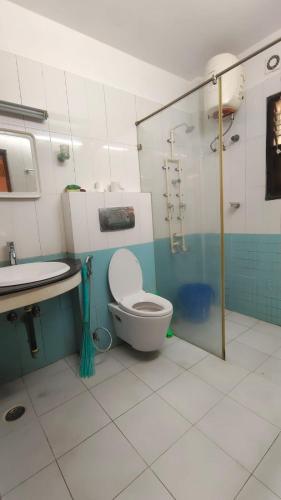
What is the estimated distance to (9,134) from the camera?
151 centimetres

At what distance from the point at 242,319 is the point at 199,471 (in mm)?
1572

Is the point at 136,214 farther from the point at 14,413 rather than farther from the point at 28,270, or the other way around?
the point at 14,413

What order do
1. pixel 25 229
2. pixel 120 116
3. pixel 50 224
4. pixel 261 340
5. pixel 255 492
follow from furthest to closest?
pixel 120 116 → pixel 261 340 → pixel 50 224 → pixel 25 229 → pixel 255 492

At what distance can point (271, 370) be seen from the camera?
1571mm

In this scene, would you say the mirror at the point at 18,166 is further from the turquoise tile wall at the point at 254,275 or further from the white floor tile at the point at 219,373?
the turquoise tile wall at the point at 254,275

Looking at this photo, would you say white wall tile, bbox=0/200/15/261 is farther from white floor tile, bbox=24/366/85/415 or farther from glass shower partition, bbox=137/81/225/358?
glass shower partition, bbox=137/81/225/358

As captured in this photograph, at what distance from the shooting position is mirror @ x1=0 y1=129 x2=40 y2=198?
4.93 ft

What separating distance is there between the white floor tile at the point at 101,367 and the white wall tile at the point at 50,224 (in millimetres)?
871

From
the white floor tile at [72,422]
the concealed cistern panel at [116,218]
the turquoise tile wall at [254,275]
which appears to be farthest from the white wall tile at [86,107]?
the white floor tile at [72,422]

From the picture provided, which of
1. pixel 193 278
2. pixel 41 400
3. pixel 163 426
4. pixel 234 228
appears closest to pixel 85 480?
pixel 163 426

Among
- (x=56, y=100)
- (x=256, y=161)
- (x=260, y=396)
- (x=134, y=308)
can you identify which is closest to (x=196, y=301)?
(x=134, y=308)

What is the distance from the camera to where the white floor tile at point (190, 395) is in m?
1.29

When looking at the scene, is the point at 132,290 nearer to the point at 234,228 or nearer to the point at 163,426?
the point at 163,426

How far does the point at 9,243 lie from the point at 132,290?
102 cm
